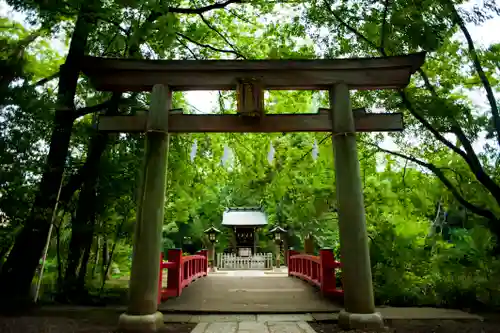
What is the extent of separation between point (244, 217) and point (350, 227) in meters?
20.1

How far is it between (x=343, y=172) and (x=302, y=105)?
6.82m

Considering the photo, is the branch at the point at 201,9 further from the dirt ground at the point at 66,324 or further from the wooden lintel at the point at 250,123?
the dirt ground at the point at 66,324

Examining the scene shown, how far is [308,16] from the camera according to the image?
28.4 feet

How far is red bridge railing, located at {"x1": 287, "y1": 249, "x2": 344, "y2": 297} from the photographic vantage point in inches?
314

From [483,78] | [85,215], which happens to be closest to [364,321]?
[85,215]

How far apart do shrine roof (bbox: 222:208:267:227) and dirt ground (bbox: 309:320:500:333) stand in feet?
60.7

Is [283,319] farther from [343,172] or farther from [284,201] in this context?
[284,201]

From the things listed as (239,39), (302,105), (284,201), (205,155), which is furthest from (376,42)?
(284,201)

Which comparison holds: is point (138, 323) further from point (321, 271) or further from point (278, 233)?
point (278, 233)

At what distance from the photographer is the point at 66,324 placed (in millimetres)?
5223

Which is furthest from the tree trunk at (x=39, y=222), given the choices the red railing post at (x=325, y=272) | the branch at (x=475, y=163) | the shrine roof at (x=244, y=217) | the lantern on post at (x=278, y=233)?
the shrine roof at (x=244, y=217)

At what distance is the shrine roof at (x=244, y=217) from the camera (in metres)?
24.0

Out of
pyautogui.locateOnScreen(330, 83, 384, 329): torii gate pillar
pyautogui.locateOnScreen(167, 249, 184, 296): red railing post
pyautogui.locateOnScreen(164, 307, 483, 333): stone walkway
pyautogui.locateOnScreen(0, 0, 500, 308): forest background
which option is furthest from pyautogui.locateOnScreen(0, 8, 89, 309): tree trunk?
pyautogui.locateOnScreen(330, 83, 384, 329): torii gate pillar

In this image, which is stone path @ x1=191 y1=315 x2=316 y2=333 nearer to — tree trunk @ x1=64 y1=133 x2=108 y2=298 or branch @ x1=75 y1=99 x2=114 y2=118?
tree trunk @ x1=64 y1=133 x2=108 y2=298
